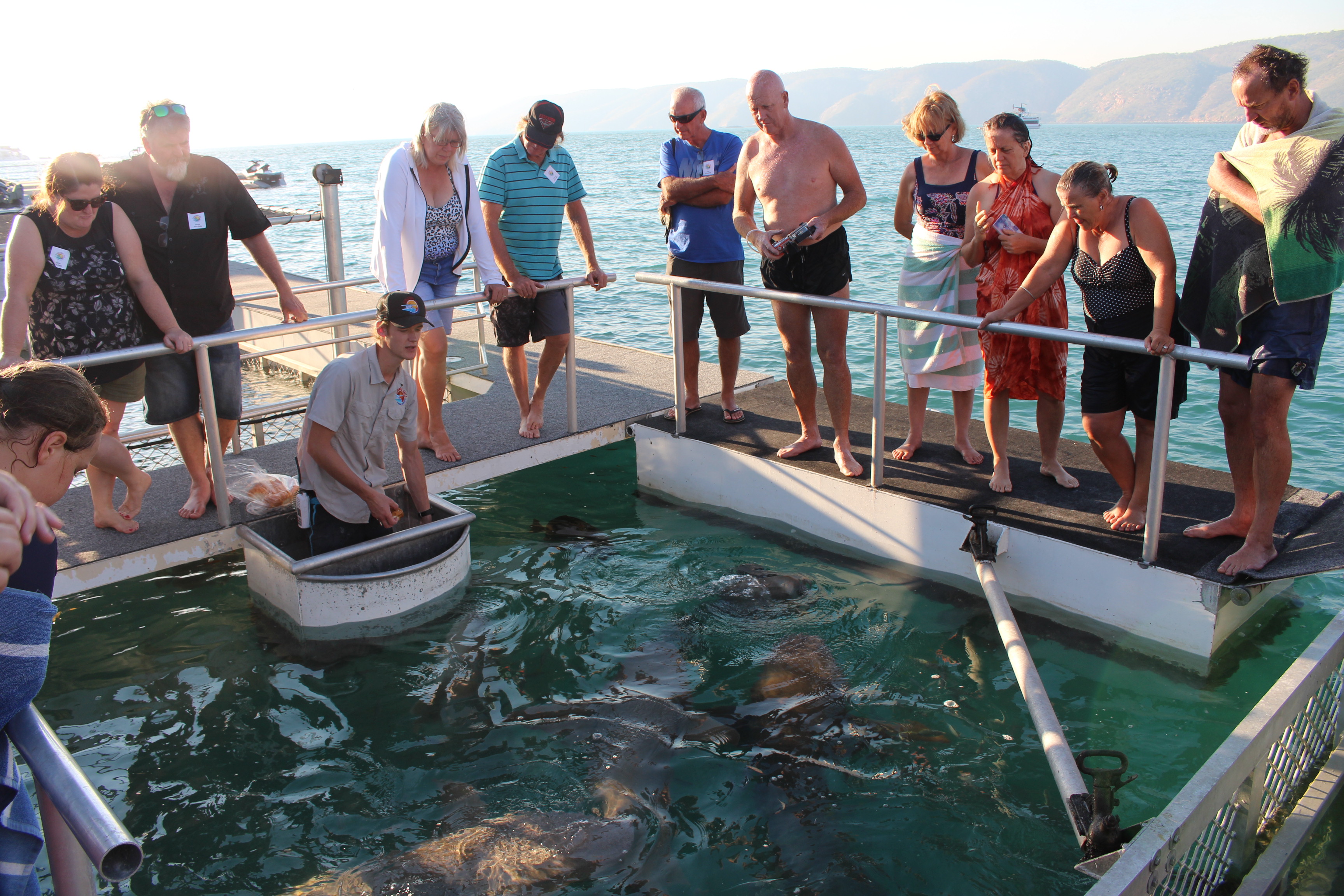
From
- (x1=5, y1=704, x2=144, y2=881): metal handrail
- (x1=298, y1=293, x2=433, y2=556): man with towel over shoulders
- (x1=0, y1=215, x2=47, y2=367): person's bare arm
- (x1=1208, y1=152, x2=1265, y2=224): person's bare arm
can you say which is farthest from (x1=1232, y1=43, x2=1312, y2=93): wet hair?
(x1=0, y1=215, x2=47, y2=367): person's bare arm

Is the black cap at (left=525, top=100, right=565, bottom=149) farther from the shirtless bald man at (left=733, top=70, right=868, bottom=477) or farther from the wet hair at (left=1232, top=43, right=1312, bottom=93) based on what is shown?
the wet hair at (left=1232, top=43, right=1312, bottom=93)

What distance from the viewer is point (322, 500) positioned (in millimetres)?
4680

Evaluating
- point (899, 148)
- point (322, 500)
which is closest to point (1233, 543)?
point (322, 500)

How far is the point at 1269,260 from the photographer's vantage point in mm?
3789

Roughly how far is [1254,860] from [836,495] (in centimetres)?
271

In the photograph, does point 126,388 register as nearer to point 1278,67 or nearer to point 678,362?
point 678,362

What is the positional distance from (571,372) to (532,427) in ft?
1.46

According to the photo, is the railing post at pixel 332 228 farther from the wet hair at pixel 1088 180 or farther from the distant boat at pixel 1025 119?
the wet hair at pixel 1088 180

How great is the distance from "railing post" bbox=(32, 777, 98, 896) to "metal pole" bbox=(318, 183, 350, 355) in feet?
20.7

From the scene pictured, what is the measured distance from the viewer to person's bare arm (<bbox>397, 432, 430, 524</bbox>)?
4844 mm

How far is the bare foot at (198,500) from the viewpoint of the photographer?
4957mm

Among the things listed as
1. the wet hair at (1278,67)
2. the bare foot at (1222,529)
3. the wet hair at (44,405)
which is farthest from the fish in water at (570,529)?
the wet hair at (44,405)

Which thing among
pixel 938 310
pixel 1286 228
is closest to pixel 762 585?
pixel 938 310

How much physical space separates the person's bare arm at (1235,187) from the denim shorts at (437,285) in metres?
3.83
